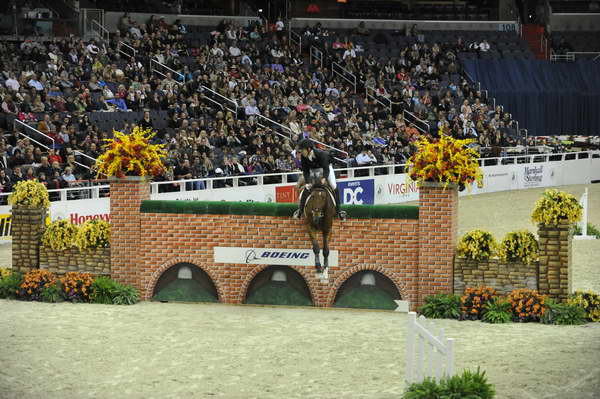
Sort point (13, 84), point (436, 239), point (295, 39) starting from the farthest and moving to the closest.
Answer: point (295, 39), point (13, 84), point (436, 239)

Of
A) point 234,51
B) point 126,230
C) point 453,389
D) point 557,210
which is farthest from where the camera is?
point 234,51

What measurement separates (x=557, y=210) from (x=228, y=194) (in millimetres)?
15835

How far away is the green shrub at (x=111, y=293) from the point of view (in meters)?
17.4

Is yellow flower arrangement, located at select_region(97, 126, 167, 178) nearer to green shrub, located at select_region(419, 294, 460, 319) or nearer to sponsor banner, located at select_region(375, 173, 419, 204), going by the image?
green shrub, located at select_region(419, 294, 460, 319)

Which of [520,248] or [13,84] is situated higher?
[13,84]

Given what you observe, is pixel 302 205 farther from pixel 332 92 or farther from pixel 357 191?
pixel 332 92

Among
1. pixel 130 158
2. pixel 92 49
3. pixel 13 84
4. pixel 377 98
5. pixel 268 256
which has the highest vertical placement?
pixel 92 49

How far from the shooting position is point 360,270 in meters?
16.9

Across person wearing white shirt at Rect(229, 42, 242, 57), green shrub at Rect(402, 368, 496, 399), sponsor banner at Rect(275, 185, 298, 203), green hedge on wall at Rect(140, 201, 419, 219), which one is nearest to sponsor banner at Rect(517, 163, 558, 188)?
person wearing white shirt at Rect(229, 42, 242, 57)

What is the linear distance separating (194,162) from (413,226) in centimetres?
1466

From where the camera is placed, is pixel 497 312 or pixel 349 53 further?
pixel 349 53

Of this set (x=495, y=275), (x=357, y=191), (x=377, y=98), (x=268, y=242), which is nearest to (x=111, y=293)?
(x=268, y=242)

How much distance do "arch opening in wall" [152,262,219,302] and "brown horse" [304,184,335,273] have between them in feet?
6.63

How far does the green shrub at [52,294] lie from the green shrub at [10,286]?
0.52 metres
